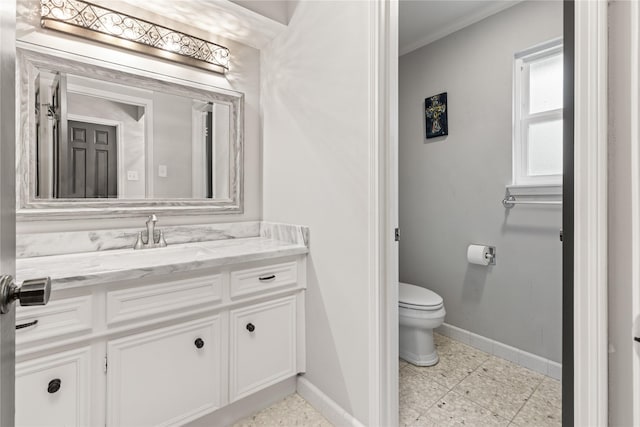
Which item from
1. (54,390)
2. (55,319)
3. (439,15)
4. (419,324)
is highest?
(439,15)

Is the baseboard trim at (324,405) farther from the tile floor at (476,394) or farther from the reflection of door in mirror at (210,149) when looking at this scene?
→ the reflection of door in mirror at (210,149)

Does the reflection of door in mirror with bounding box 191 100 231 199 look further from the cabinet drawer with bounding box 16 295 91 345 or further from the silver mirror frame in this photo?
the cabinet drawer with bounding box 16 295 91 345

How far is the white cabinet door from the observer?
1206 millimetres

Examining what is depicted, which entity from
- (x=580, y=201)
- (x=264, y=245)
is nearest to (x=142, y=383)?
(x=264, y=245)

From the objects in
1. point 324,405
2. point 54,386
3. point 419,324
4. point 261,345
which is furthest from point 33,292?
point 419,324

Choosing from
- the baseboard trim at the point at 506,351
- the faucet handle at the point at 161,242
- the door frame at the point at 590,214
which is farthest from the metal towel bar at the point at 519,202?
the faucet handle at the point at 161,242

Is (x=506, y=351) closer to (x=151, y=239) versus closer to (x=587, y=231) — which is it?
(x=587, y=231)

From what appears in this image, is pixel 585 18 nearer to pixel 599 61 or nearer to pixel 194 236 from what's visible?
pixel 599 61

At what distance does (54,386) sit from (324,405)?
1.15 m

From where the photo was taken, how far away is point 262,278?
1.59 metres

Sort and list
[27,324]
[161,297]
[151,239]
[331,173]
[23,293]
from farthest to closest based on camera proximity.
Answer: [151,239], [331,173], [161,297], [27,324], [23,293]

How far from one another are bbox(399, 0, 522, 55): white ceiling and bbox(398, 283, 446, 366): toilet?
78.8 inches

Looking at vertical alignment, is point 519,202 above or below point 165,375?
above

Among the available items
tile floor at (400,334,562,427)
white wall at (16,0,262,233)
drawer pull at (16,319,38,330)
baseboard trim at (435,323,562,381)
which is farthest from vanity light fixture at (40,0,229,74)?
baseboard trim at (435,323,562,381)
